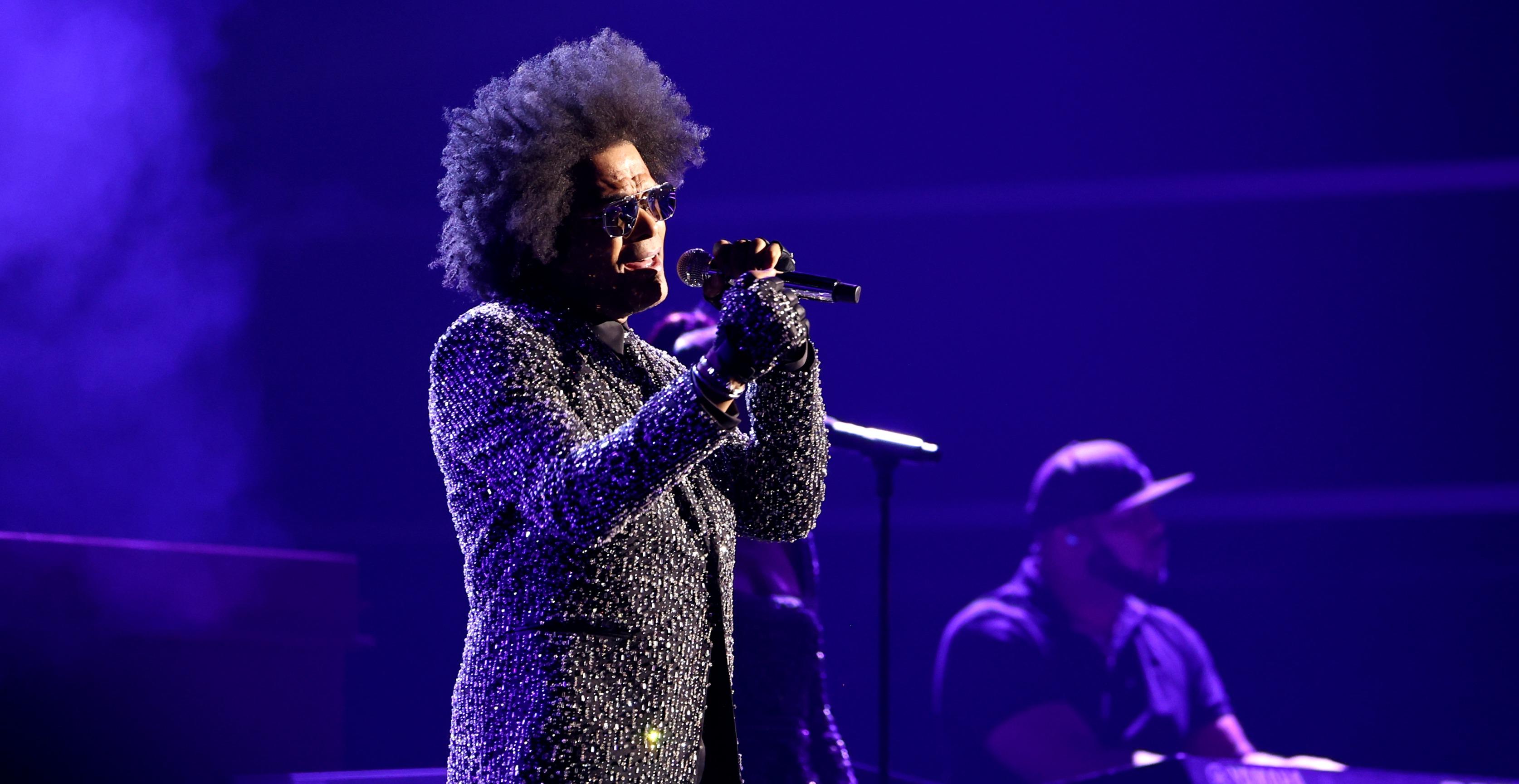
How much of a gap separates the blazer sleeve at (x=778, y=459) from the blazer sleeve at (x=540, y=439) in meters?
0.17

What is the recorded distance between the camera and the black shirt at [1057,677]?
12.4 ft

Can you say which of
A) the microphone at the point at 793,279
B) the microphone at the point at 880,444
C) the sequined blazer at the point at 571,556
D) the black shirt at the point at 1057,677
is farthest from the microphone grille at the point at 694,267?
the black shirt at the point at 1057,677

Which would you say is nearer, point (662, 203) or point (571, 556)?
point (571, 556)

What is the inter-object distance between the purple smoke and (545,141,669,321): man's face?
3289 millimetres

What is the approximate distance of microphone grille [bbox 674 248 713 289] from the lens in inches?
58.2

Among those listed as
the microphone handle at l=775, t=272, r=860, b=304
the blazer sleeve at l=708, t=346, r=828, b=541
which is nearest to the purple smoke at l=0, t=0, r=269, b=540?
the blazer sleeve at l=708, t=346, r=828, b=541

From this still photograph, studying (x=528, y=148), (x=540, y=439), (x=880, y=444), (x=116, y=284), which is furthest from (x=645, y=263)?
(x=116, y=284)

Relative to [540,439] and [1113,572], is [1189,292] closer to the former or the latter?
[1113,572]

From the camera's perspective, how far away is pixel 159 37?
436cm

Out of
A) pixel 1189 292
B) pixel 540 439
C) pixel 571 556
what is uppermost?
pixel 1189 292

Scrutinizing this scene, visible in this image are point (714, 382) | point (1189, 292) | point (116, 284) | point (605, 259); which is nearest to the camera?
point (714, 382)

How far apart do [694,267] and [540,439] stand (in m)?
0.31

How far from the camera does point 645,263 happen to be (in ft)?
4.97

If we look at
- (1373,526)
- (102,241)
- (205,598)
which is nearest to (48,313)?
(102,241)
